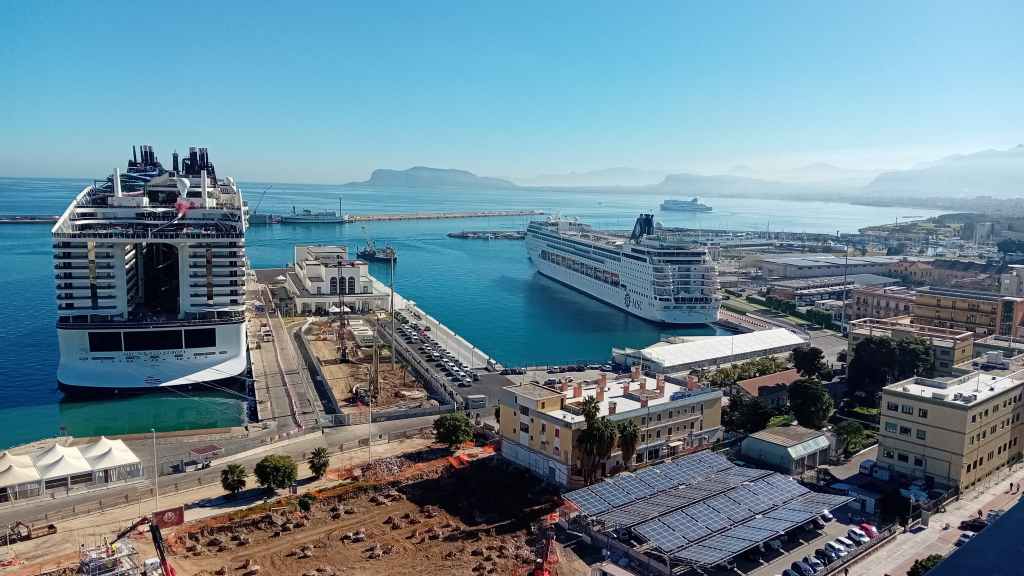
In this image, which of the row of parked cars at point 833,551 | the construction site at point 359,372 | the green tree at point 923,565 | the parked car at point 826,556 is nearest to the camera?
the green tree at point 923,565

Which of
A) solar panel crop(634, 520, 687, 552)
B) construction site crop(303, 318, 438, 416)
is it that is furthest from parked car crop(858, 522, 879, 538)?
construction site crop(303, 318, 438, 416)

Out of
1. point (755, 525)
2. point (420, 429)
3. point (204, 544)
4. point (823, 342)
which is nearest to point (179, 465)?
point (204, 544)

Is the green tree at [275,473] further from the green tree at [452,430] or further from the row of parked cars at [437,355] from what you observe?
the row of parked cars at [437,355]

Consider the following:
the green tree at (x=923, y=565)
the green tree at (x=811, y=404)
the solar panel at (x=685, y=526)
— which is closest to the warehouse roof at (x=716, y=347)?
the green tree at (x=811, y=404)

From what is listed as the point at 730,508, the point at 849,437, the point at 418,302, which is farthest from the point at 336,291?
the point at 730,508

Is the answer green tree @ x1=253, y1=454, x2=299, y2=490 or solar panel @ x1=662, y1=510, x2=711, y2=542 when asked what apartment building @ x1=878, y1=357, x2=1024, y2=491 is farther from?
green tree @ x1=253, y1=454, x2=299, y2=490

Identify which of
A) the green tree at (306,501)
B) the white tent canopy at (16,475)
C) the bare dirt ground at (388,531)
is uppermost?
the white tent canopy at (16,475)
